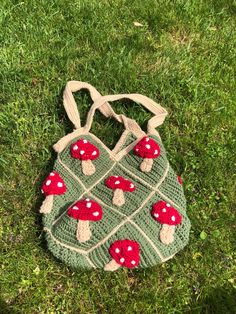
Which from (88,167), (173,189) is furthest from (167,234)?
(88,167)

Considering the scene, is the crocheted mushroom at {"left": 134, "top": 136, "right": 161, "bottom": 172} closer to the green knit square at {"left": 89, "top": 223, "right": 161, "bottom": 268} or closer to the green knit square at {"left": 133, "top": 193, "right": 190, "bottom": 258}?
the green knit square at {"left": 133, "top": 193, "right": 190, "bottom": 258}

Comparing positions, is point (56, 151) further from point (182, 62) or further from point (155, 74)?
point (182, 62)

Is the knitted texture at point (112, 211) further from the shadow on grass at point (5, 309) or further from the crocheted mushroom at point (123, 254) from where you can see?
the shadow on grass at point (5, 309)

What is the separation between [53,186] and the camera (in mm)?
2713

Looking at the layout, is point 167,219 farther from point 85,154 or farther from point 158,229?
point 85,154

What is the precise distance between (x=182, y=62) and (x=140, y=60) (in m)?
0.34

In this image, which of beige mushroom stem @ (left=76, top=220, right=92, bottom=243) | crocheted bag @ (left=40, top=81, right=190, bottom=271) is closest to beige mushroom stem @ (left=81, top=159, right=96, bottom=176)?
crocheted bag @ (left=40, top=81, right=190, bottom=271)

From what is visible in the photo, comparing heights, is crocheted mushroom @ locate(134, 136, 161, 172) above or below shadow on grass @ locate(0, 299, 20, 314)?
above

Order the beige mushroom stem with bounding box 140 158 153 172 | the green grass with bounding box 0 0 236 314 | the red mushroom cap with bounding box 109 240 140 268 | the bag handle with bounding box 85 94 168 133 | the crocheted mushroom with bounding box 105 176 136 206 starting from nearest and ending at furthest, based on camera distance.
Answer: the red mushroom cap with bounding box 109 240 140 268
the green grass with bounding box 0 0 236 314
the crocheted mushroom with bounding box 105 176 136 206
the beige mushroom stem with bounding box 140 158 153 172
the bag handle with bounding box 85 94 168 133

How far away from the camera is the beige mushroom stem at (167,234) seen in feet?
8.41

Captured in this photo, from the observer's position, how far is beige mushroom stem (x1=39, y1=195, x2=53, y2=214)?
2660 mm

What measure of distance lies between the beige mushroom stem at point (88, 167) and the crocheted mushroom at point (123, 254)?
1.69ft

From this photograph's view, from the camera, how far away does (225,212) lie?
2939 mm

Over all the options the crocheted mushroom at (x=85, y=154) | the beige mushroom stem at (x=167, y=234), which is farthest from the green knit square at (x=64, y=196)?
the beige mushroom stem at (x=167, y=234)
